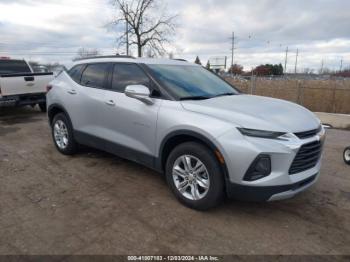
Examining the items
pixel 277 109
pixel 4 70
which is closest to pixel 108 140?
pixel 277 109

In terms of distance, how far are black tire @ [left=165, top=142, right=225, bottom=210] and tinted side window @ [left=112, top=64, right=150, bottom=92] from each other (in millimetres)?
1078

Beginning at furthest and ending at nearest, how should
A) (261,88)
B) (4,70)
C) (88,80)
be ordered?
(261,88) < (4,70) < (88,80)

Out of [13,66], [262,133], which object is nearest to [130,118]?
[262,133]

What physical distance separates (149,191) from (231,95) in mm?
1794

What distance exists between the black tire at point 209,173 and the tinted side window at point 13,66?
30.7 ft

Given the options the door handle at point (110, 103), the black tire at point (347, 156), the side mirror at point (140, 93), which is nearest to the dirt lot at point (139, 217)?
the black tire at point (347, 156)

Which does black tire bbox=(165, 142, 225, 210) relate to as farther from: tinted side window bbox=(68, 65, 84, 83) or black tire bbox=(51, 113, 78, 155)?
tinted side window bbox=(68, 65, 84, 83)

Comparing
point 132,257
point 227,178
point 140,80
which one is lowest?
point 132,257

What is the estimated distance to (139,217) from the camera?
11.8 feet

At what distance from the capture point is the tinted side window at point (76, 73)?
5.51 metres

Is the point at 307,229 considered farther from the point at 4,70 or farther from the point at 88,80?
the point at 4,70

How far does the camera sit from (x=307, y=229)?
3412 mm

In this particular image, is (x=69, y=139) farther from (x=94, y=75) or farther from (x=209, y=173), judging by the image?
(x=209, y=173)

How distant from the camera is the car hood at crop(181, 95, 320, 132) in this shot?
10.8ft
